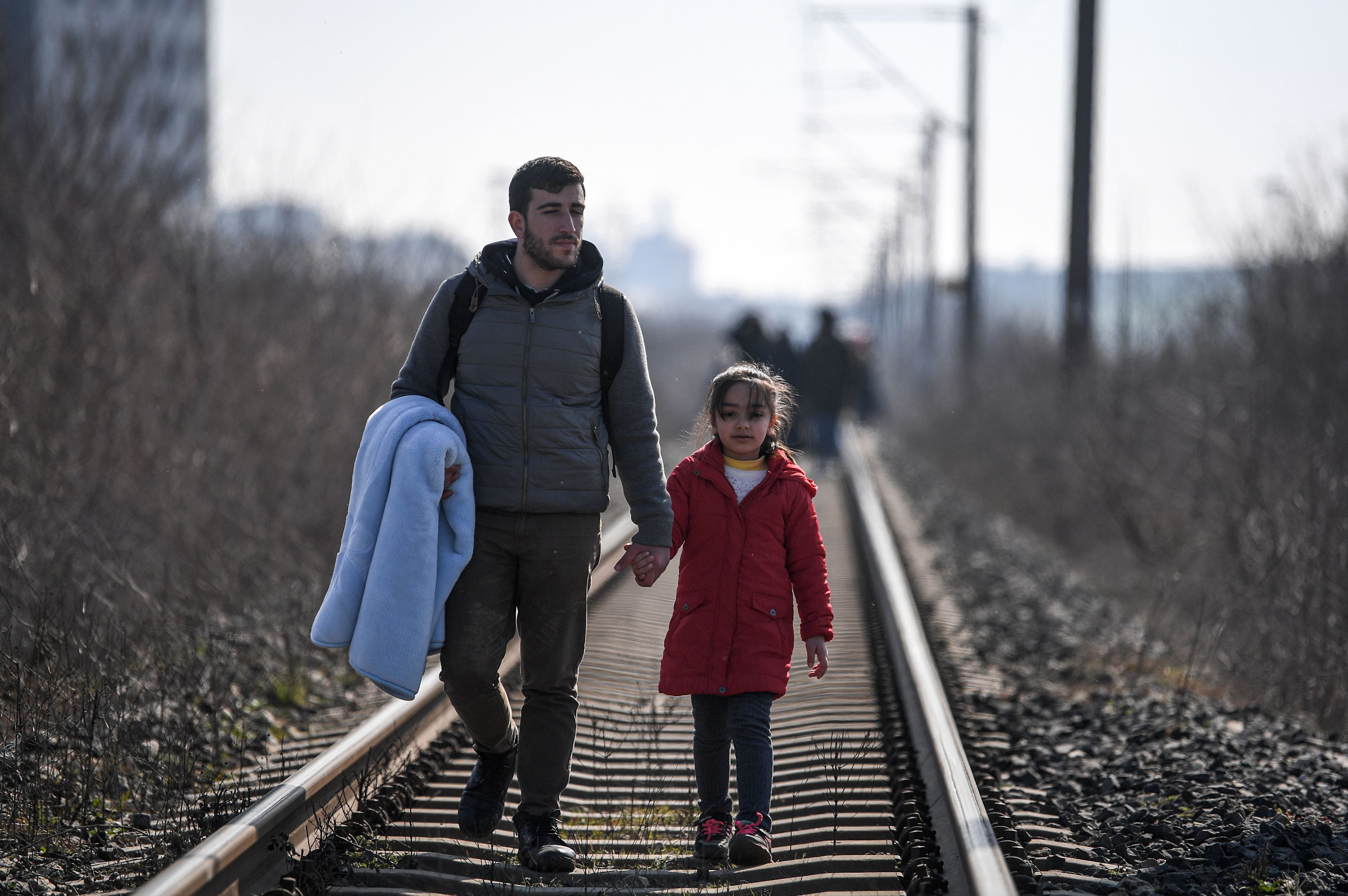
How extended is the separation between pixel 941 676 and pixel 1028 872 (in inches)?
130

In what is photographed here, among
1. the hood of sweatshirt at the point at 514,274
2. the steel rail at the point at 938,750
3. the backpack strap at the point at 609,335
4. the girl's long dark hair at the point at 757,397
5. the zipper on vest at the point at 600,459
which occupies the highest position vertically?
the hood of sweatshirt at the point at 514,274

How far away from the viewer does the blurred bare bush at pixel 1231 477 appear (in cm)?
788

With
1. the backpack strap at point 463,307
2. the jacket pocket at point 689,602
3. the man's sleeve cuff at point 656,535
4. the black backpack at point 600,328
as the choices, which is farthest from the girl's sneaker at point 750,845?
the backpack strap at point 463,307

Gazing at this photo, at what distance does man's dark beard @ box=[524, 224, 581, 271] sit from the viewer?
4164mm

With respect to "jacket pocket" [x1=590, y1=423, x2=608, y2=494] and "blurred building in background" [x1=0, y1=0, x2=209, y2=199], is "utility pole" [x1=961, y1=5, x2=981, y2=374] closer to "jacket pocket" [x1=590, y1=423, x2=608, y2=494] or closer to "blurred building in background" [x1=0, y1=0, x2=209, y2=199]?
"blurred building in background" [x1=0, y1=0, x2=209, y2=199]

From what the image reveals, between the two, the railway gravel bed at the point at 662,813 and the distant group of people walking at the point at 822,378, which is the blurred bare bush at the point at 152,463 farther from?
the distant group of people walking at the point at 822,378

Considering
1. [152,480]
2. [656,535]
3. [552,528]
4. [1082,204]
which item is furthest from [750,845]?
[1082,204]

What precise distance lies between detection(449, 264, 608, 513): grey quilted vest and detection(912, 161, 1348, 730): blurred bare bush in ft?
13.1

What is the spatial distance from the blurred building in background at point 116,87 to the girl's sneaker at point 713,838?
34.4 ft

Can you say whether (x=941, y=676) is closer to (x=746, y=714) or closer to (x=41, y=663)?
(x=746, y=714)

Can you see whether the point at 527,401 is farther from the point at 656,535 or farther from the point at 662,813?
the point at 662,813

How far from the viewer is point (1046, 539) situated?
15227mm

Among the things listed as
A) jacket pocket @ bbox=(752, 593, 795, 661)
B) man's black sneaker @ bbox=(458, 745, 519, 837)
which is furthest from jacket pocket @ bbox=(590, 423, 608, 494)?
man's black sneaker @ bbox=(458, 745, 519, 837)

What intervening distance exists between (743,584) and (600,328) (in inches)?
36.5
